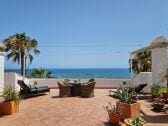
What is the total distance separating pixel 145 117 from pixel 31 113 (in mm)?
4213

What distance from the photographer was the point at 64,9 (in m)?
19.2

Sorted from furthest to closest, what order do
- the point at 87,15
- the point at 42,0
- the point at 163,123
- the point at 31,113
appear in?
the point at 87,15, the point at 42,0, the point at 31,113, the point at 163,123

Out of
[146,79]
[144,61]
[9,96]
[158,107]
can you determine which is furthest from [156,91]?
[144,61]

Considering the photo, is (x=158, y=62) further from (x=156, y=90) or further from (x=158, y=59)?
(x=156, y=90)

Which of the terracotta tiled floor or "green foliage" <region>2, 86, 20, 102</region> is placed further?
"green foliage" <region>2, 86, 20, 102</region>

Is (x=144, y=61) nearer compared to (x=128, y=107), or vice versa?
(x=128, y=107)

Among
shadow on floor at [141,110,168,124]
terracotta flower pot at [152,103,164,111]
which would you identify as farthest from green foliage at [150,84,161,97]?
shadow on floor at [141,110,168,124]

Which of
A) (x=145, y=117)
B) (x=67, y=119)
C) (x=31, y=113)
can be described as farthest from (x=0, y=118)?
(x=145, y=117)

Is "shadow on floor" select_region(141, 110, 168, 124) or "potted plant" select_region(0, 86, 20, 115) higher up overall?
"potted plant" select_region(0, 86, 20, 115)

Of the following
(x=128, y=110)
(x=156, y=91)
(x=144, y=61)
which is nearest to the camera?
(x=128, y=110)

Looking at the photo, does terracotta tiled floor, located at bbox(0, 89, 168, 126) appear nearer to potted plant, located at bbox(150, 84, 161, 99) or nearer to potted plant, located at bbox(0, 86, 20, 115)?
potted plant, located at bbox(0, 86, 20, 115)

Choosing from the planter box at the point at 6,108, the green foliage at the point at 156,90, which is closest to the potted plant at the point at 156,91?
the green foliage at the point at 156,90

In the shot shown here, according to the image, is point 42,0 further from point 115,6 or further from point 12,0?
point 115,6

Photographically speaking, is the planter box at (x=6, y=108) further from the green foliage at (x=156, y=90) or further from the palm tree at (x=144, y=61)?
the palm tree at (x=144, y=61)
